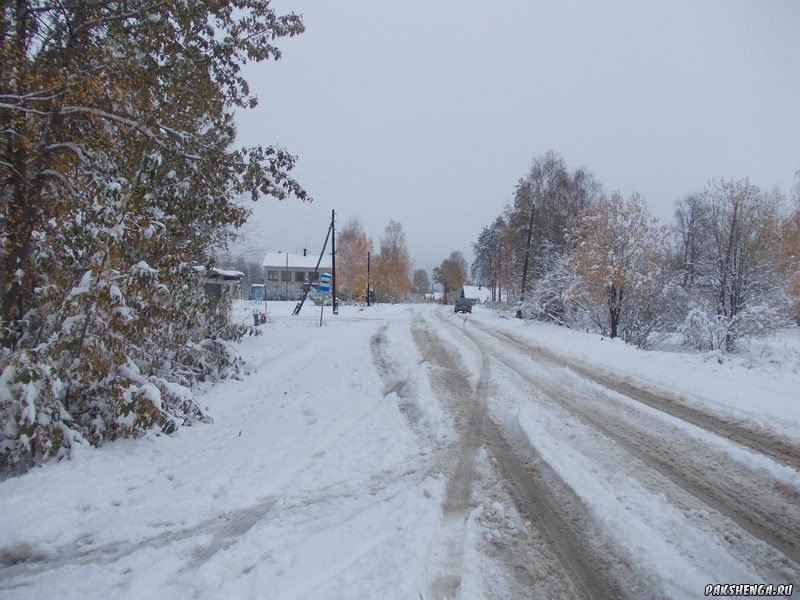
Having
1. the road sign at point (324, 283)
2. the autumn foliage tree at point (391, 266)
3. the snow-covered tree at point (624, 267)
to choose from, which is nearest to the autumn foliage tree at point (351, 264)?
the autumn foliage tree at point (391, 266)

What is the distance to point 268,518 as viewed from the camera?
3256 millimetres

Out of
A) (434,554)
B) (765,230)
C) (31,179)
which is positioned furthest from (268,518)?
(765,230)

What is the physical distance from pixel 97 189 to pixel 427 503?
5.09 m

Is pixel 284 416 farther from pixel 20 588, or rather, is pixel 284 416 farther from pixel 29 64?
pixel 29 64

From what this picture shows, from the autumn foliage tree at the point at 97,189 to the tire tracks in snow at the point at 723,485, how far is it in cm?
507

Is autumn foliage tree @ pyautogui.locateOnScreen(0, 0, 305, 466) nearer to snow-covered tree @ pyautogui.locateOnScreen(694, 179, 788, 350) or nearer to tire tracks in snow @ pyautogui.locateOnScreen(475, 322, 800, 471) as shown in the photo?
tire tracks in snow @ pyautogui.locateOnScreen(475, 322, 800, 471)

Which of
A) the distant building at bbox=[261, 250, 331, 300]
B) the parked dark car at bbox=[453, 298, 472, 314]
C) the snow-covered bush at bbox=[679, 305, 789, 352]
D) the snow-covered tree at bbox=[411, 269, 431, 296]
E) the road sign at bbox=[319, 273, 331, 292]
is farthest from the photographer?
the snow-covered tree at bbox=[411, 269, 431, 296]

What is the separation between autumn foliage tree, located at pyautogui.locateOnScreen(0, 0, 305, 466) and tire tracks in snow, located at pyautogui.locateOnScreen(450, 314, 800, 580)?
5.07 meters

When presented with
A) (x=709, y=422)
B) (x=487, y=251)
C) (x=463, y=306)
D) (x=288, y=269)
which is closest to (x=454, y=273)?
(x=487, y=251)

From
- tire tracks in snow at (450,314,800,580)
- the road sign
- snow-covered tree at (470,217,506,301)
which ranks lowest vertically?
tire tracks in snow at (450,314,800,580)

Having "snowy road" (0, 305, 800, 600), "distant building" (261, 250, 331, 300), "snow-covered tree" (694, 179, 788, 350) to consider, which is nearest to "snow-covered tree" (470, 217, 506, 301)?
"distant building" (261, 250, 331, 300)

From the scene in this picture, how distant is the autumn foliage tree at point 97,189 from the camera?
13.2 feet

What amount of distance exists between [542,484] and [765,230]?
1812cm

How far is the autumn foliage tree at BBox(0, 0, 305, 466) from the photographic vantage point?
158 inches
